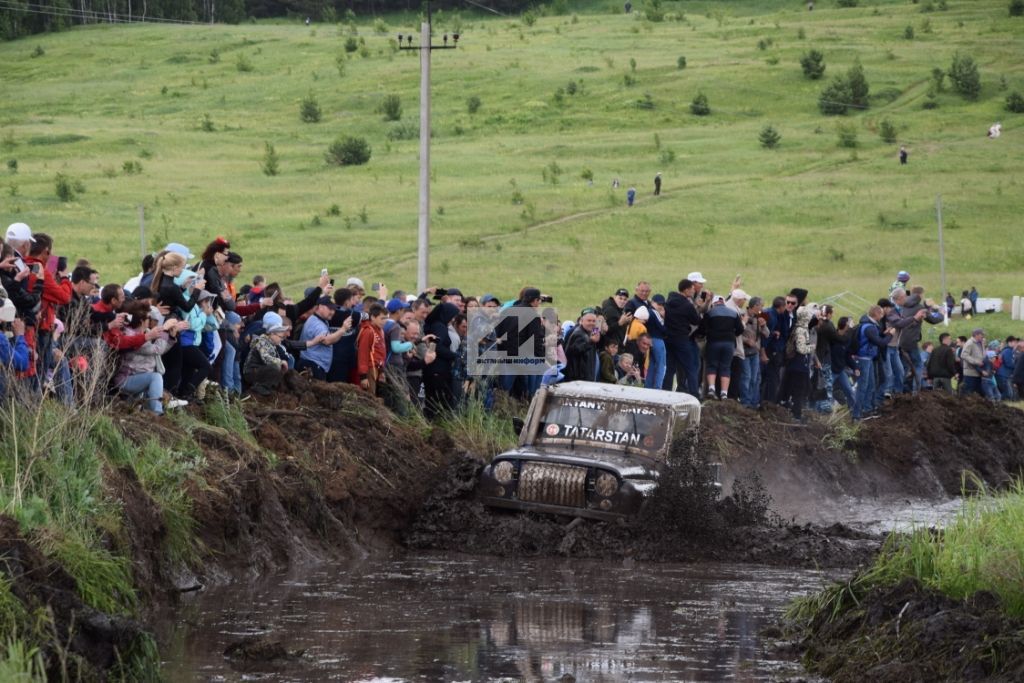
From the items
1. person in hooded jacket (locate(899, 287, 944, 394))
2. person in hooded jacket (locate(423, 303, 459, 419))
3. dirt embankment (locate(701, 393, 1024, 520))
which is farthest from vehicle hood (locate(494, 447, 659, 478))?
person in hooded jacket (locate(899, 287, 944, 394))

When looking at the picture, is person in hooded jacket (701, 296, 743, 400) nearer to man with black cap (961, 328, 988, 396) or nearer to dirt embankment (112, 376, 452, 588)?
dirt embankment (112, 376, 452, 588)

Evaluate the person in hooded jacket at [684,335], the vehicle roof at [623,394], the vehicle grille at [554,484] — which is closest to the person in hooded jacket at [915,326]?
the person in hooded jacket at [684,335]

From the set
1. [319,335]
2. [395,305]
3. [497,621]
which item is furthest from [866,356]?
[497,621]

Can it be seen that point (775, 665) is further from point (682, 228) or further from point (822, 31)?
point (822, 31)

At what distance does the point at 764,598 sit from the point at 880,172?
64.6 meters

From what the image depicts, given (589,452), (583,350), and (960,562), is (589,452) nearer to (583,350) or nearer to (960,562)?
(583,350)

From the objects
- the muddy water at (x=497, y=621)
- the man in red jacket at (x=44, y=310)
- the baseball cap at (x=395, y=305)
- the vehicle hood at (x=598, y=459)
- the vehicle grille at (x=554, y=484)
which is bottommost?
the muddy water at (x=497, y=621)

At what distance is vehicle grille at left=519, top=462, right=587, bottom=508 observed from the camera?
16.5 meters

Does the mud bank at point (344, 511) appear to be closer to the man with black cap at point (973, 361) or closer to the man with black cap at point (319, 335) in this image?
the man with black cap at point (319, 335)

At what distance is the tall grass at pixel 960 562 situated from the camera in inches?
451

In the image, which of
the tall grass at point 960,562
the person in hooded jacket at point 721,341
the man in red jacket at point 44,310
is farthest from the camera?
the person in hooded jacket at point 721,341

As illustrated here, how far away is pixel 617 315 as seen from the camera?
22984 millimetres

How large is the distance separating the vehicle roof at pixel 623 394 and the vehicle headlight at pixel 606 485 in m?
1.40

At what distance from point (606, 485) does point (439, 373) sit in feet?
12.7
